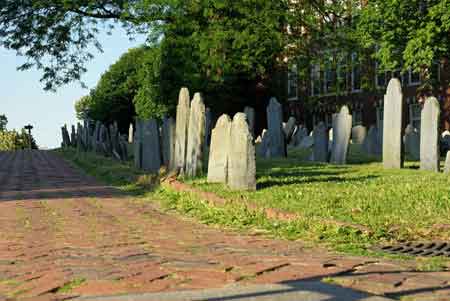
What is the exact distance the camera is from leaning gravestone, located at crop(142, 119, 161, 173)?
19.5 meters

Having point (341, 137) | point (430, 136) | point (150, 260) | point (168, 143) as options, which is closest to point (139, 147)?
point (168, 143)

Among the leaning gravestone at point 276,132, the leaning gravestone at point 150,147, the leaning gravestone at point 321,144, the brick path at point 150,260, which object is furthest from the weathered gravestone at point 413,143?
the brick path at point 150,260

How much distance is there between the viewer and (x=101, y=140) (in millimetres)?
30031

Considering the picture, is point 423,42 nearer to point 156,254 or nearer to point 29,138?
point 156,254

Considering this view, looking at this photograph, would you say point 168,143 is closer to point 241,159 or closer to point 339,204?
point 241,159

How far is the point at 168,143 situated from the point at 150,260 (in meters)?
12.3

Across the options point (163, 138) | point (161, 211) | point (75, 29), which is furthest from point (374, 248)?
point (75, 29)

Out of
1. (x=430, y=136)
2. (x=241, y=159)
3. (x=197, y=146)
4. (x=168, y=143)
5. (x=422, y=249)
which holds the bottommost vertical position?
(x=422, y=249)

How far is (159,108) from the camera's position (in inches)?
1976

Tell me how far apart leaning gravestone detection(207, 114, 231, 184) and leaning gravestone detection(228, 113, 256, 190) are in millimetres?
874

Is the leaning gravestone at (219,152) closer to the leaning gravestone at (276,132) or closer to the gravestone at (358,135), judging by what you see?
the leaning gravestone at (276,132)

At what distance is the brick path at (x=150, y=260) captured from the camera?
5.66 metres

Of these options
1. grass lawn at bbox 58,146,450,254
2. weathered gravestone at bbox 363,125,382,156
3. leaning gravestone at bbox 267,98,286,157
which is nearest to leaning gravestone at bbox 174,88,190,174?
grass lawn at bbox 58,146,450,254

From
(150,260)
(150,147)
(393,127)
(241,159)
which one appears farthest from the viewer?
(150,147)
